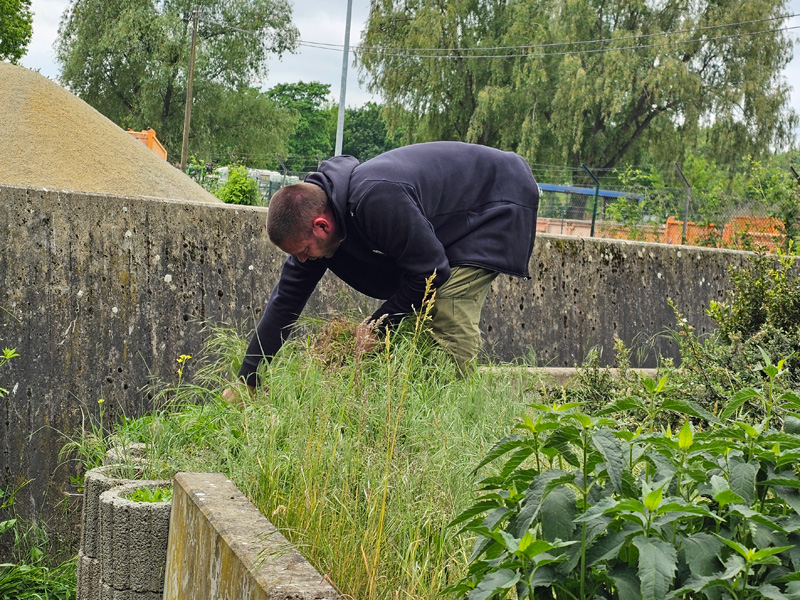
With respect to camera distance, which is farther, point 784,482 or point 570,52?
point 570,52

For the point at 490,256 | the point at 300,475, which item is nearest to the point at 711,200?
the point at 490,256

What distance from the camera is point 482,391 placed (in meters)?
3.72

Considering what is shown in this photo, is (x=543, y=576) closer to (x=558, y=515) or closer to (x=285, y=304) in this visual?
(x=558, y=515)

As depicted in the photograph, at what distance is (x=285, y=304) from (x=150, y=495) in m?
1.19

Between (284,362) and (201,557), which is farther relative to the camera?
(284,362)

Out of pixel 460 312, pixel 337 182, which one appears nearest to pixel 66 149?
pixel 337 182

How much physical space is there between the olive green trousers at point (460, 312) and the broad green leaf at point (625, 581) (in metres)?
2.66

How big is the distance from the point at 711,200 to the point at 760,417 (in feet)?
32.0

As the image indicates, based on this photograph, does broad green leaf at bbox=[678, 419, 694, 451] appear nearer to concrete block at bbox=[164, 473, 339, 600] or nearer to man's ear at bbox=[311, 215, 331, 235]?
concrete block at bbox=[164, 473, 339, 600]

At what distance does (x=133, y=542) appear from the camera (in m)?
3.03

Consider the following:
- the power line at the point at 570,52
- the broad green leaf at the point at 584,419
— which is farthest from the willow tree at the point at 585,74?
the broad green leaf at the point at 584,419

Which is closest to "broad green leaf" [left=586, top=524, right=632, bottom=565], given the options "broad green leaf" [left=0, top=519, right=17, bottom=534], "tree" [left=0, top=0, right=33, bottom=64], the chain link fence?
"broad green leaf" [left=0, top=519, right=17, bottom=534]

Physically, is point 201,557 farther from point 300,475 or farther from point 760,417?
point 760,417

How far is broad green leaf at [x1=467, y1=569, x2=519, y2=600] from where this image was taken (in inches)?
55.9
